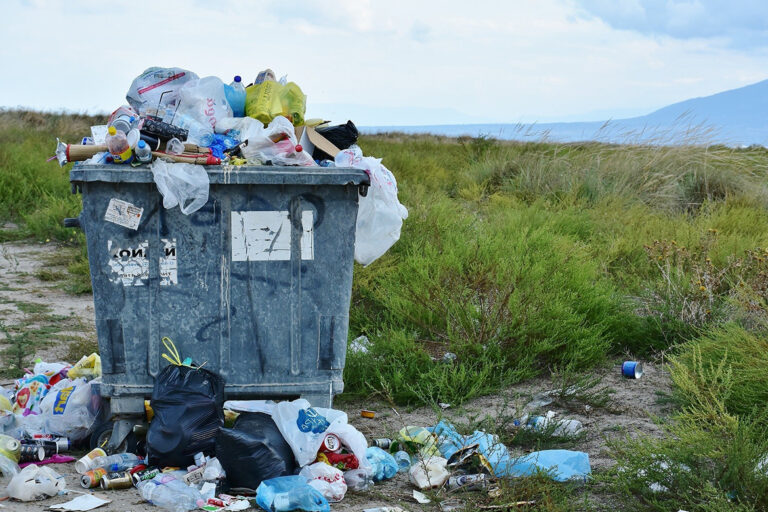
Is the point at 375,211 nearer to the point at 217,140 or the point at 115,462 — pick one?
the point at 217,140

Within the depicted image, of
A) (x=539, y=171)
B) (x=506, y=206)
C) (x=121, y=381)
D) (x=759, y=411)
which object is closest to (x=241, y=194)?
(x=121, y=381)

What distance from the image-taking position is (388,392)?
428 centimetres

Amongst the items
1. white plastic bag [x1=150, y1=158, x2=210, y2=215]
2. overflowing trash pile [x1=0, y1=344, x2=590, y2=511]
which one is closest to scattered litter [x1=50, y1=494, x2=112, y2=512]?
overflowing trash pile [x1=0, y1=344, x2=590, y2=511]

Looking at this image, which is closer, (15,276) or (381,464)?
(381,464)

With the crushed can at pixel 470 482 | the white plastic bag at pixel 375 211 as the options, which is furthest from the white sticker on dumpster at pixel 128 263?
the crushed can at pixel 470 482

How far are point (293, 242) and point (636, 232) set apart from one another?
4667 mm

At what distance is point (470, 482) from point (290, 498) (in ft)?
2.32

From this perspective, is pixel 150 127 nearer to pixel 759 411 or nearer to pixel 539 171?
pixel 759 411

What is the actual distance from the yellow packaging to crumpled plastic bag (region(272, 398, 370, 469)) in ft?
4.52

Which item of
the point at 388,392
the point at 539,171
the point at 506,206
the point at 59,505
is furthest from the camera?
the point at 539,171

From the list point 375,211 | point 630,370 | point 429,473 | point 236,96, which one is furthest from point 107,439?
point 630,370

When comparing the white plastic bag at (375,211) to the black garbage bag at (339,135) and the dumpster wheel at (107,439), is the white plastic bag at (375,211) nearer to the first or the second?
the black garbage bag at (339,135)

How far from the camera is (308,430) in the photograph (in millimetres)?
3273

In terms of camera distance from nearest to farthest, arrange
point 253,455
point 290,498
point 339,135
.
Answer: point 290,498
point 253,455
point 339,135
